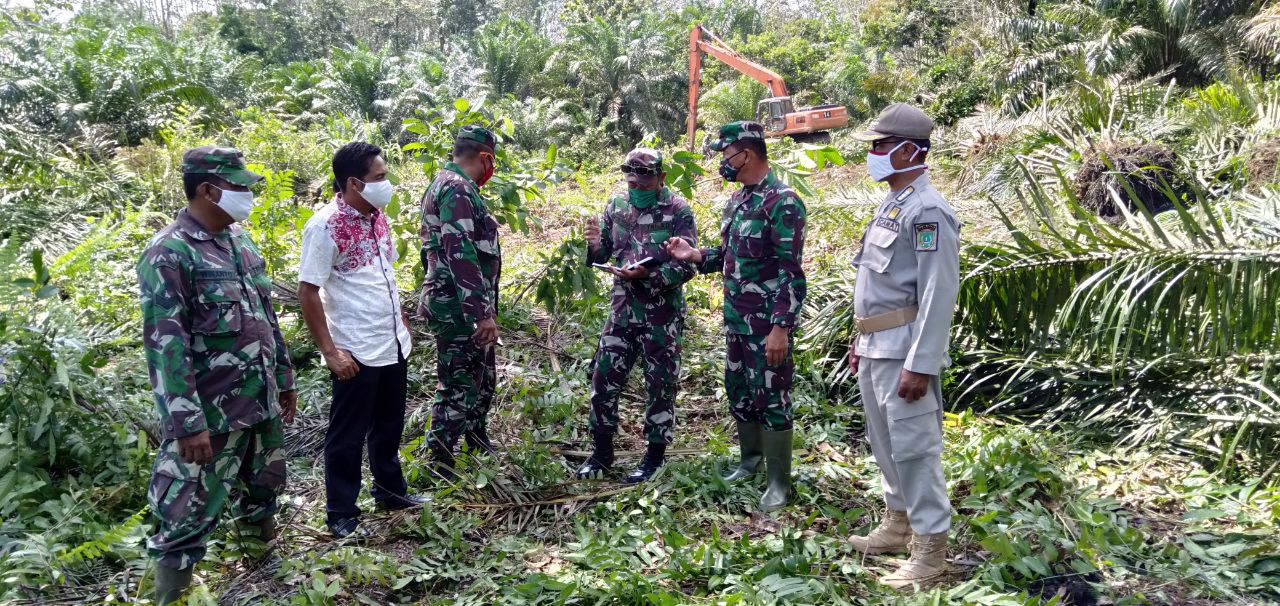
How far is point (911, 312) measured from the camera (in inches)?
115

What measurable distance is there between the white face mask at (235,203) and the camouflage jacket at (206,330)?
0.34ft

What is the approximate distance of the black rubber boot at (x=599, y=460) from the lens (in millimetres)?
4203

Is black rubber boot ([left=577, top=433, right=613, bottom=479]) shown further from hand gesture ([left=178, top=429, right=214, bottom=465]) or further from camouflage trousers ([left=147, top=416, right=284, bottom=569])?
hand gesture ([left=178, top=429, right=214, bottom=465])

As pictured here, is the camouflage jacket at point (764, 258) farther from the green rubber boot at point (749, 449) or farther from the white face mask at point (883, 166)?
the white face mask at point (883, 166)

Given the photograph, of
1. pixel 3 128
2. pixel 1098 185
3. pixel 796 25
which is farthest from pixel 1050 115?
pixel 796 25

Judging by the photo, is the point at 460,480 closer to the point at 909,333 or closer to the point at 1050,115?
the point at 909,333

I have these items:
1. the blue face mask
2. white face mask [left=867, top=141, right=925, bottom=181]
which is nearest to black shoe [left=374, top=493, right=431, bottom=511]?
the blue face mask

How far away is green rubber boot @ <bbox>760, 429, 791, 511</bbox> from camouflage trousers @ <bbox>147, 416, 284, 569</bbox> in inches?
82.0

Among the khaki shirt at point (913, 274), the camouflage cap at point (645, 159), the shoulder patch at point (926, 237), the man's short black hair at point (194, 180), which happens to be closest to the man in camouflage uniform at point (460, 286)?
the camouflage cap at point (645, 159)

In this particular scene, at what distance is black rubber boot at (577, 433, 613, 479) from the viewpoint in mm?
4203

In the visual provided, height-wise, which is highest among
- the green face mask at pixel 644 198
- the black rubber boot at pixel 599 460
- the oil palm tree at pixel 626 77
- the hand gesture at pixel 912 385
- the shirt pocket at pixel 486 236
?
the oil palm tree at pixel 626 77

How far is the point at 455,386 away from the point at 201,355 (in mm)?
1419

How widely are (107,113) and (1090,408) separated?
1621 centimetres

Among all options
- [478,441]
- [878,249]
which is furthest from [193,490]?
[878,249]
